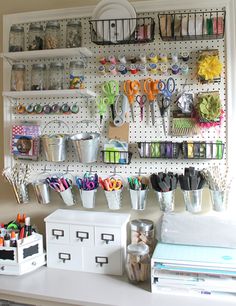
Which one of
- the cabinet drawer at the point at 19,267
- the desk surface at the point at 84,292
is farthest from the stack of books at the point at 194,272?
the cabinet drawer at the point at 19,267

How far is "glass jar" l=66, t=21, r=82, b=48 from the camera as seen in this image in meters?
1.62

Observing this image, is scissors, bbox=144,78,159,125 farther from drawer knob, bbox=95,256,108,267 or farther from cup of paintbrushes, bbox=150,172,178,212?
drawer knob, bbox=95,256,108,267

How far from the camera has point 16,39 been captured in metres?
1.68

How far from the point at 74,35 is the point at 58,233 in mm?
893

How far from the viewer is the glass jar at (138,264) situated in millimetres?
1396

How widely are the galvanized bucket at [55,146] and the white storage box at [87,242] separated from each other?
10.5 inches

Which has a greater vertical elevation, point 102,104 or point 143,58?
point 143,58

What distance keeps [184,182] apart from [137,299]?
0.49 m

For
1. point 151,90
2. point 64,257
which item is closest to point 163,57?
point 151,90

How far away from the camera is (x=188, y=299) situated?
1282 millimetres

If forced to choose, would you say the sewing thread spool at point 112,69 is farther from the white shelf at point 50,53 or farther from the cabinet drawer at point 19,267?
the cabinet drawer at point 19,267

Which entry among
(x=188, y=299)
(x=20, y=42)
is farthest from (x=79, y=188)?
(x=20, y=42)

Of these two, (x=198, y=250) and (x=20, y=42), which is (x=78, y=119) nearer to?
(x=20, y=42)

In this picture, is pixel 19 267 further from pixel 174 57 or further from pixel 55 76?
pixel 174 57
